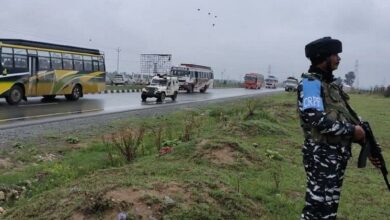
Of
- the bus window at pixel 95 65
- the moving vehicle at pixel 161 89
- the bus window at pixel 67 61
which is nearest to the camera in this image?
the bus window at pixel 67 61

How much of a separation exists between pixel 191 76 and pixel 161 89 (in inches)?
679

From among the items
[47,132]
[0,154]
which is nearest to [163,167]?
[0,154]

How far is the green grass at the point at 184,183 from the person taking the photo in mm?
4715

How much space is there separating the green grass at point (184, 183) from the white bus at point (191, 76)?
3657 cm

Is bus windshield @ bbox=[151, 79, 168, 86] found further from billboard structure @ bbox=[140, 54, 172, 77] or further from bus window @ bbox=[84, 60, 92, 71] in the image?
billboard structure @ bbox=[140, 54, 172, 77]

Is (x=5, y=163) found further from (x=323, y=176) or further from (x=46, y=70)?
(x=46, y=70)

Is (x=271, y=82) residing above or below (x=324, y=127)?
below

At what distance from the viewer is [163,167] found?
261 inches

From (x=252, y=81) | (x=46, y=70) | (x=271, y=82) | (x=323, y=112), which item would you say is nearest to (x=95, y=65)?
(x=46, y=70)

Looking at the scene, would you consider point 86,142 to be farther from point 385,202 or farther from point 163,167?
point 385,202

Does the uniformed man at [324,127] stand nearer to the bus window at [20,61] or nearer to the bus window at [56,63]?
the bus window at [20,61]

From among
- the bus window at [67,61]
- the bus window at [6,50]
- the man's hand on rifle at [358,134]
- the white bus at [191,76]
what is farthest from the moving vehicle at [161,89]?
the man's hand on rifle at [358,134]

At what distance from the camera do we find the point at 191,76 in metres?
47.9

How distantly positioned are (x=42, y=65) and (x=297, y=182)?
19267 mm
